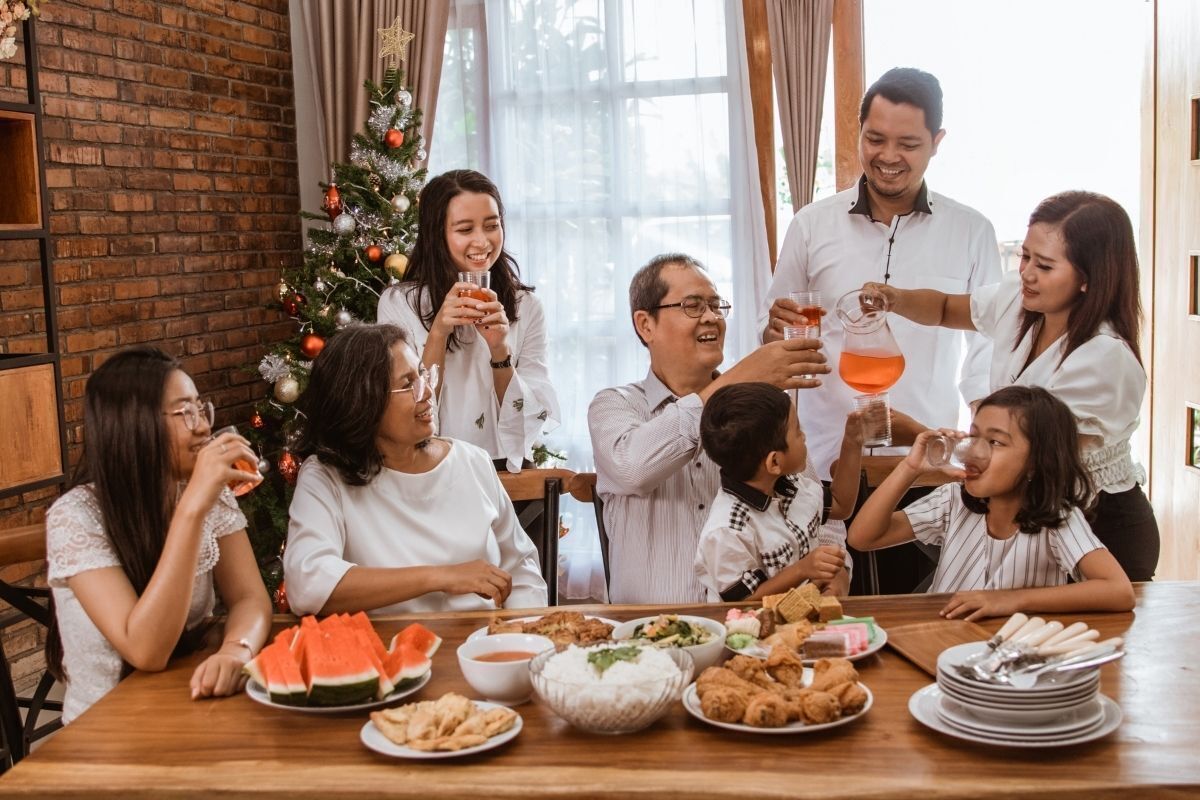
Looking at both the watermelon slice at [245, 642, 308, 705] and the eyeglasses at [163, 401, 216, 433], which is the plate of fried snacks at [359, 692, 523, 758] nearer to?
the watermelon slice at [245, 642, 308, 705]

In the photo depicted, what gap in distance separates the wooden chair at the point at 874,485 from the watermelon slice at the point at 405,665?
3.61ft

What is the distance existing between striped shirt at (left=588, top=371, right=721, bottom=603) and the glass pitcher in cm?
31

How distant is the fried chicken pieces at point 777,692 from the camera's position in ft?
5.00


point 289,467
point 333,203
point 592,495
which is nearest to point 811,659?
point 592,495

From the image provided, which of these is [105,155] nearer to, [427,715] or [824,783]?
[427,715]

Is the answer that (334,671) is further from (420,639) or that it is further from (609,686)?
(609,686)

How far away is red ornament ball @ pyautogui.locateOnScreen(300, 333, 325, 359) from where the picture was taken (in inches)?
179

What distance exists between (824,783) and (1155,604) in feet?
3.02

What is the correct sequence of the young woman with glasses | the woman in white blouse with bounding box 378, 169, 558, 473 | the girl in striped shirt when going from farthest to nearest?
the woman in white blouse with bounding box 378, 169, 558, 473 < the girl in striped shirt < the young woman with glasses

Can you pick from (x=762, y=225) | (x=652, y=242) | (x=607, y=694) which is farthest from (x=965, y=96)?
(x=607, y=694)

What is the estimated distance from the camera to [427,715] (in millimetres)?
1546

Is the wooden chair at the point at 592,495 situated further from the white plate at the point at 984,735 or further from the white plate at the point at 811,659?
A: the white plate at the point at 984,735

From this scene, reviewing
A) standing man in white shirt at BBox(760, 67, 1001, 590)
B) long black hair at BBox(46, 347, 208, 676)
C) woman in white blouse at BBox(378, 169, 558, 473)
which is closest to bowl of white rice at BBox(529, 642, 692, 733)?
long black hair at BBox(46, 347, 208, 676)

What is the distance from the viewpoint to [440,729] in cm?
152
